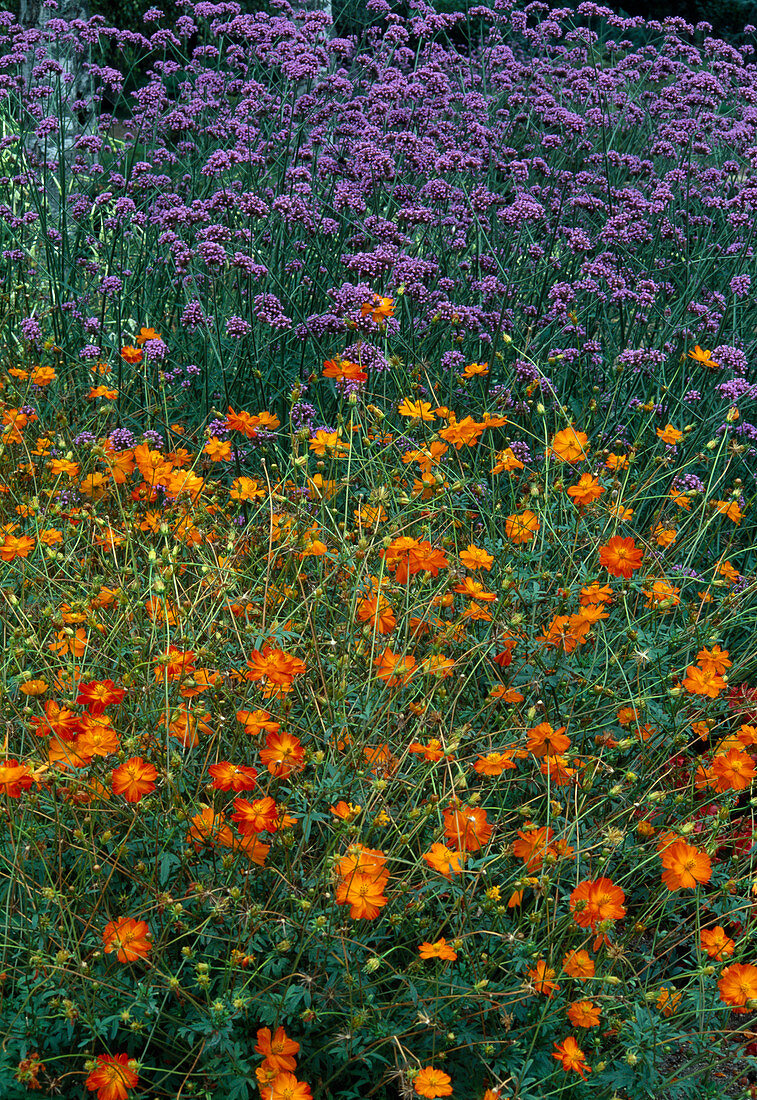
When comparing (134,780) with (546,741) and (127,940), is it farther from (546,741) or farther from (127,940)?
(546,741)

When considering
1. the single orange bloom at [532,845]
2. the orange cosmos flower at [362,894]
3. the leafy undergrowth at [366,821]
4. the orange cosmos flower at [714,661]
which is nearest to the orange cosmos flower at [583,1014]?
the leafy undergrowth at [366,821]

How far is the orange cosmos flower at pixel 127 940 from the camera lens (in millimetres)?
1671

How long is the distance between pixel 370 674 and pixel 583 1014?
78 centimetres

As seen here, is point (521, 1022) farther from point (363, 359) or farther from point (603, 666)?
point (363, 359)

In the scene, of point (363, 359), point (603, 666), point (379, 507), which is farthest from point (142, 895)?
point (363, 359)

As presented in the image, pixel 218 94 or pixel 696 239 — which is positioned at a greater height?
pixel 218 94

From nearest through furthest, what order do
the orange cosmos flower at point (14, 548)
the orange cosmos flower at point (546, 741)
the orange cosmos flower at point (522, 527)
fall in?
the orange cosmos flower at point (546, 741)
the orange cosmos flower at point (14, 548)
the orange cosmos flower at point (522, 527)

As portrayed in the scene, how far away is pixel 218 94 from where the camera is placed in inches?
185

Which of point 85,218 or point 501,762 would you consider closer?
point 501,762

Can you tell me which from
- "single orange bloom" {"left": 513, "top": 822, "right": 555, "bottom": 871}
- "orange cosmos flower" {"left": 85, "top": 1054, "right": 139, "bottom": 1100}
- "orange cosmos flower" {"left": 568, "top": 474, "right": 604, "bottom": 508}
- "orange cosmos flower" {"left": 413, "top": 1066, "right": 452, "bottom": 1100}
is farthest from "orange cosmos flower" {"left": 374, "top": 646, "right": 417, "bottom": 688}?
"orange cosmos flower" {"left": 85, "top": 1054, "right": 139, "bottom": 1100}

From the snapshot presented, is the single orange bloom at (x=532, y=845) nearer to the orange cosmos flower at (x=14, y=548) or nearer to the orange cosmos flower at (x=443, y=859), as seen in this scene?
the orange cosmos flower at (x=443, y=859)

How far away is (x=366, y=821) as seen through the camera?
2.03 meters

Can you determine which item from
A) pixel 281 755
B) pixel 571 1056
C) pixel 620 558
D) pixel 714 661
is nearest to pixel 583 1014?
pixel 571 1056

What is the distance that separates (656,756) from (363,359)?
4.85ft
